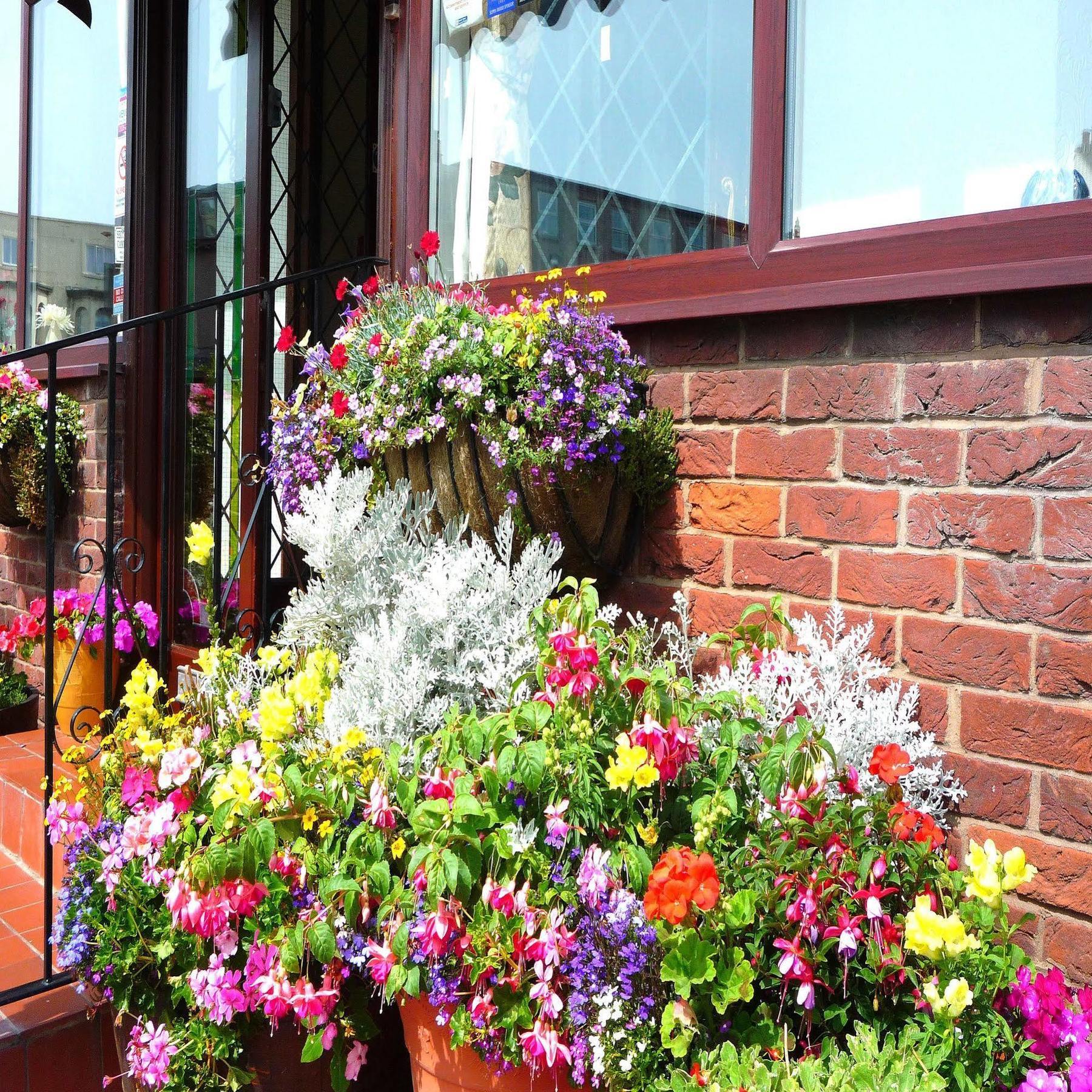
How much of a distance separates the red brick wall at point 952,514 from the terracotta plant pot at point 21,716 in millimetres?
3266

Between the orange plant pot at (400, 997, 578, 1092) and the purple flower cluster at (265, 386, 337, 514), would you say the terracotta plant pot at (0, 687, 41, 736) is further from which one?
the orange plant pot at (400, 997, 578, 1092)

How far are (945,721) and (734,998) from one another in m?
0.76

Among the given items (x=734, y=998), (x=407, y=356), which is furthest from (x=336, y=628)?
(x=734, y=998)

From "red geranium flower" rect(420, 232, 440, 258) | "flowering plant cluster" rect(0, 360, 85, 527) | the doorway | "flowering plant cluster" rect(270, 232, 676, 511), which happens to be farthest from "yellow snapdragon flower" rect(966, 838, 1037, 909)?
"flowering plant cluster" rect(0, 360, 85, 527)

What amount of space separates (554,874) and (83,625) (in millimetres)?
3025

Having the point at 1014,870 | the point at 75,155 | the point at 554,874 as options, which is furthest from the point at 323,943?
the point at 75,155

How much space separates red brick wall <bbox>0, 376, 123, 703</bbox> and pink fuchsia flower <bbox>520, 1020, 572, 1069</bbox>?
10.6ft

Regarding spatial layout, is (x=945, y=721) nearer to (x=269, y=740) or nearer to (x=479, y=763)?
(x=479, y=763)

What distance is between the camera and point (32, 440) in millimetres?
4383

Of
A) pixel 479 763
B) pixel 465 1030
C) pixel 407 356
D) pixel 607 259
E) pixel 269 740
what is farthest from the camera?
pixel 607 259

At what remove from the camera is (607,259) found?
8.60 feet

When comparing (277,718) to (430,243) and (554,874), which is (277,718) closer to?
(554,874)

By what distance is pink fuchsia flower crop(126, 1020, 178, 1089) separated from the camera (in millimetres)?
1828

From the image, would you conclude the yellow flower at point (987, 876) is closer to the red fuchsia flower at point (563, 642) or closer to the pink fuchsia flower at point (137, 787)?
the red fuchsia flower at point (563, 642)
